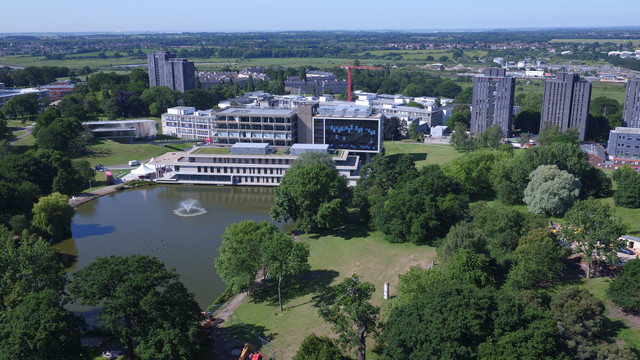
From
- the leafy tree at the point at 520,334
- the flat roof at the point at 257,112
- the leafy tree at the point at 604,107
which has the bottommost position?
the leafy tree at the point at 520,334

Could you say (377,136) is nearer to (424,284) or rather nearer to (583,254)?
(583,254)

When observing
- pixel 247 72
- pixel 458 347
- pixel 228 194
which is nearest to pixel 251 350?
pixel 458 347

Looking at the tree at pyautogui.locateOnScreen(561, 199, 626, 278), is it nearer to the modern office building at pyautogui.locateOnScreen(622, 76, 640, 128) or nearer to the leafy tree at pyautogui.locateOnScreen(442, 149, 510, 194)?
the leafy tree at pyautogui.locateOnScreen(442, 149, 510, 194)

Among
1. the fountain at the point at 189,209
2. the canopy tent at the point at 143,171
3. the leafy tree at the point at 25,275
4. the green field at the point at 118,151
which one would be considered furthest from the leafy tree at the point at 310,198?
the green field at the point at 118,151

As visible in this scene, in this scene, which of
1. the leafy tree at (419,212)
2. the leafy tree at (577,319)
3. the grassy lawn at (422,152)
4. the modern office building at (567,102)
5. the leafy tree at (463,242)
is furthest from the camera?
the modern office building at (567,102)

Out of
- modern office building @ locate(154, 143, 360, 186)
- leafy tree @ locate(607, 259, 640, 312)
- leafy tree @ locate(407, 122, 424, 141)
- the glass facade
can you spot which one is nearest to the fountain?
modern office building @ locate(154, 143, 360, 186)

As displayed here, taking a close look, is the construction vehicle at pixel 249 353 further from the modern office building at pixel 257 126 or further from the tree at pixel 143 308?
the modern office building at pixel 257 126
